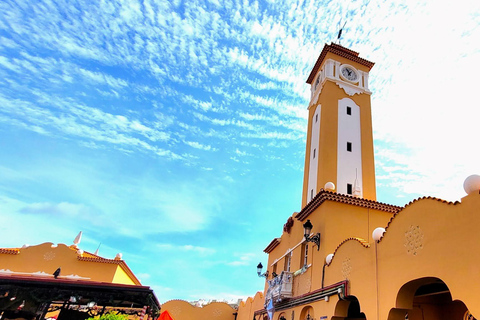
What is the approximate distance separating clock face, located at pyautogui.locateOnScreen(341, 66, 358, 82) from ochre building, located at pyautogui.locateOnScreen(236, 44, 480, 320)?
0.09m

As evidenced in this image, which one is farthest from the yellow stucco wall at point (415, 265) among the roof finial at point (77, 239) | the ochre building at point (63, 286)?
the roof finial at point (77, 239)

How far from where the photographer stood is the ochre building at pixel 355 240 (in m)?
7.09

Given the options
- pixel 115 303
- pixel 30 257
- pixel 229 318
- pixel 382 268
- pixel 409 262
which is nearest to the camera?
pixel 409 262

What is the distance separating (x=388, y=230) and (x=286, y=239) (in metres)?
11.2

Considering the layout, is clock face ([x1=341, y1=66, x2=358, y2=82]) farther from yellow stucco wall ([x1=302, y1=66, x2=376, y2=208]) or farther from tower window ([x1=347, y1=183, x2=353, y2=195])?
tower window ([x1=347, y1=183, x2=353, y2=195])

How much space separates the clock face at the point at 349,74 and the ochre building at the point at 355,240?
0.09 m

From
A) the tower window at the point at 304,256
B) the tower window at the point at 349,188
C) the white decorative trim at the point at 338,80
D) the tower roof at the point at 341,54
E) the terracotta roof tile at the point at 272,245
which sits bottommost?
the tower window at the point at 304,256

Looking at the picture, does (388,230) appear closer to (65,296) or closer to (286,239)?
(286,239)

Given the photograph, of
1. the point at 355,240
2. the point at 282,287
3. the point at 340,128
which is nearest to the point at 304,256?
the point at 282,287

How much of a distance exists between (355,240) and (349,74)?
1630 cm

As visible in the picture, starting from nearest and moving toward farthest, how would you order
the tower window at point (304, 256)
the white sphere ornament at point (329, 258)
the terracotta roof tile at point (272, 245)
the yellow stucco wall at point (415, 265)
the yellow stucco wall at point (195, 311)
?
the yellow stucco wall at point (415, 265), the white sphere ornament at point (329, 258), the tower window at point (304, 256), the terracotta roof tile at point (272, 245), the yellow stucco wall at point (195, 311)

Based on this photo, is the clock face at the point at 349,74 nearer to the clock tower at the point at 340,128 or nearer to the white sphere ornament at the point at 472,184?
the clock tower at the point at 340,128

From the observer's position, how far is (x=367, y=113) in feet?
73.9

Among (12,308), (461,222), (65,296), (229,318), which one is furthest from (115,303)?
(229,318)
